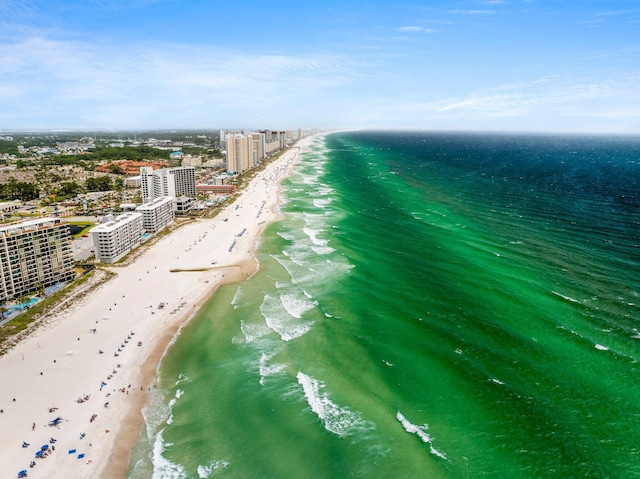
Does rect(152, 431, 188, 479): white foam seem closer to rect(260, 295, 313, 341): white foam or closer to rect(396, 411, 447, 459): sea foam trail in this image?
rect(396, 411, 447, 459): sea foam trail

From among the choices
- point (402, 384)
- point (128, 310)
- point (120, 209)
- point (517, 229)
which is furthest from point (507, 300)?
point (120, 209)

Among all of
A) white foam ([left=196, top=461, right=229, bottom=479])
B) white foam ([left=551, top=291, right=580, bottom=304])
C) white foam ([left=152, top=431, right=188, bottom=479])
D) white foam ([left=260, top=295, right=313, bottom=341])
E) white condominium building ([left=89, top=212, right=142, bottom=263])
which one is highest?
white condominium building ([left=89, top=212, right=142, bottom=263])

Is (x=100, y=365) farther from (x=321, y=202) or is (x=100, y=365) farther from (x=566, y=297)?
(x=321, y=202)

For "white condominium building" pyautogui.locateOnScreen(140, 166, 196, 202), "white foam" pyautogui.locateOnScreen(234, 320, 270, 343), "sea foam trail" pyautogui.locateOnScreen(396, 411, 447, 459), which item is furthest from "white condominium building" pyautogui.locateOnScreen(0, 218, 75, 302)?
"white condominium building" pyautogui.locateOnScreen(140, 166, 196, 202)

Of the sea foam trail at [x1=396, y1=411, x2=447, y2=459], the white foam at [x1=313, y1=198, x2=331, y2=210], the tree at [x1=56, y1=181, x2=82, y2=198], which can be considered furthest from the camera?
the tree at [x1=56, y1=181, x2=82, y2=198]

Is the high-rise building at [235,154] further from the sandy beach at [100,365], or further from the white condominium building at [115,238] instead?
the sandy beach at [100,365]

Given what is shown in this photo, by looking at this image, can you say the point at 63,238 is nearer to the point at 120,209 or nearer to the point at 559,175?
the point at 120,209

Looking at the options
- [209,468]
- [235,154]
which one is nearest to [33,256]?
[209,468]
